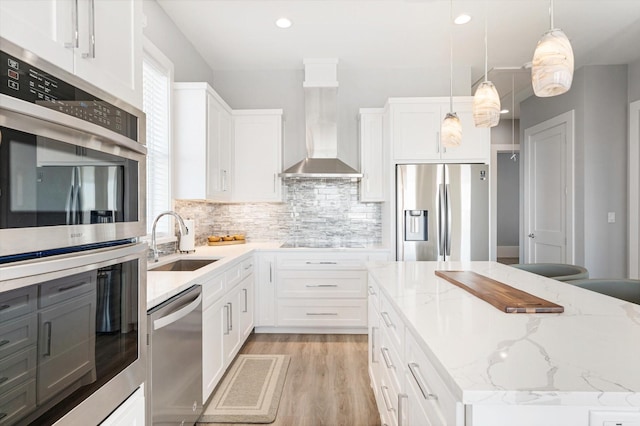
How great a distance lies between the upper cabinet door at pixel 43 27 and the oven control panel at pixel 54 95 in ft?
0.16

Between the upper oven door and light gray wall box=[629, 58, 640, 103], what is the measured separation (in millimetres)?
5031

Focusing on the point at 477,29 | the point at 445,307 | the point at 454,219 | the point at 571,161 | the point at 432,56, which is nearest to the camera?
the point at 445,307

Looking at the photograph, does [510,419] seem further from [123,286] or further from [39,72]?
[39,72]

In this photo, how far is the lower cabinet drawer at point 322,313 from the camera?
349 centimetres

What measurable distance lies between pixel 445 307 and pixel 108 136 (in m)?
1.25

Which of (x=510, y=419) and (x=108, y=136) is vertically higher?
(x=108, y=136)

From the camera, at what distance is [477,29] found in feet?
10.4

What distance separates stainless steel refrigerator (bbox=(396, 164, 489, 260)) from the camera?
3447 mm

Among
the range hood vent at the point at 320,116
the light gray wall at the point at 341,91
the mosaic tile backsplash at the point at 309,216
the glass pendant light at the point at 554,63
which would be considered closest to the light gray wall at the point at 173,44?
the light gray wall at the point at 341,91

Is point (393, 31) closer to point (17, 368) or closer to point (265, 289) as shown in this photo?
point (265, 289)

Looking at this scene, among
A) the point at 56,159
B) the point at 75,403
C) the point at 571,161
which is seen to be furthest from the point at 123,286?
the point at 571,161

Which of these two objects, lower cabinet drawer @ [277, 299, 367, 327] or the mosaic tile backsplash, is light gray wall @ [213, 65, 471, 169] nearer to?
the mosaic tile backsplash

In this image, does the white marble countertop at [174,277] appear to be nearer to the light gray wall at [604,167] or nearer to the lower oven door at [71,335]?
the lower oven door at [71,335]

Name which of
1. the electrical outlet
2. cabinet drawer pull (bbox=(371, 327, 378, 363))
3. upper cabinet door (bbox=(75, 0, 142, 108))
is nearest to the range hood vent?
cabinet drawer pull (bbox=(371, 327, 378, 363))
